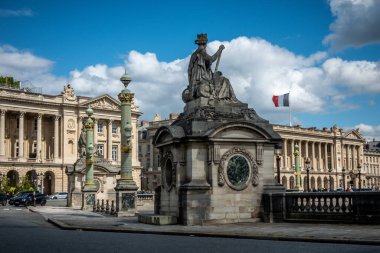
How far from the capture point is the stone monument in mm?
20281

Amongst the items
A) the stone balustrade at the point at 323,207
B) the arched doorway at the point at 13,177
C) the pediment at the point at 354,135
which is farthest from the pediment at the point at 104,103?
the stone balustrade at the point at 323,207

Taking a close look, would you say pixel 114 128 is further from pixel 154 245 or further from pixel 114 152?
pixel 154 245

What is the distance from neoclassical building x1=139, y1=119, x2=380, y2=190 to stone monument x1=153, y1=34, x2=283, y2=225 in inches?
4503

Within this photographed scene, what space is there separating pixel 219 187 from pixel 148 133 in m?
113

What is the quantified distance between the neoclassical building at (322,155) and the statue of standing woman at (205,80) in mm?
113707

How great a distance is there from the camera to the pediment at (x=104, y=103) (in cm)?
11225

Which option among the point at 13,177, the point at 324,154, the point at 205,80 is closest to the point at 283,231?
the point at 205,80

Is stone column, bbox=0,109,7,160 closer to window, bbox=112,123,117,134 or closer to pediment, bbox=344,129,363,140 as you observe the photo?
window, bbox=112,123,117,134

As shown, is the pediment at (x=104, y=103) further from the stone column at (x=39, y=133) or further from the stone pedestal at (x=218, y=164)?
the stone pedestal at (x=218, y=164)

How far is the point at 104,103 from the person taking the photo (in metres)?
114

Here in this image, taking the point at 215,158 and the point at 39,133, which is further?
the point at 39,133

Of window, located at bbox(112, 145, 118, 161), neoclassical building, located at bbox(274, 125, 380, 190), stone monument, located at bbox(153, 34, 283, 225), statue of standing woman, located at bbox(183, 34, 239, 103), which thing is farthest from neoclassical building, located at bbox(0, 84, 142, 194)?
stone monument, located at bbox(153, 34, 283, 225)

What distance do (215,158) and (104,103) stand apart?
95949 millimetres

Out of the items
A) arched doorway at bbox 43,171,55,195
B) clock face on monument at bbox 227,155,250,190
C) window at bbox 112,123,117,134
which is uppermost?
window at bbox 112,123,117,134
